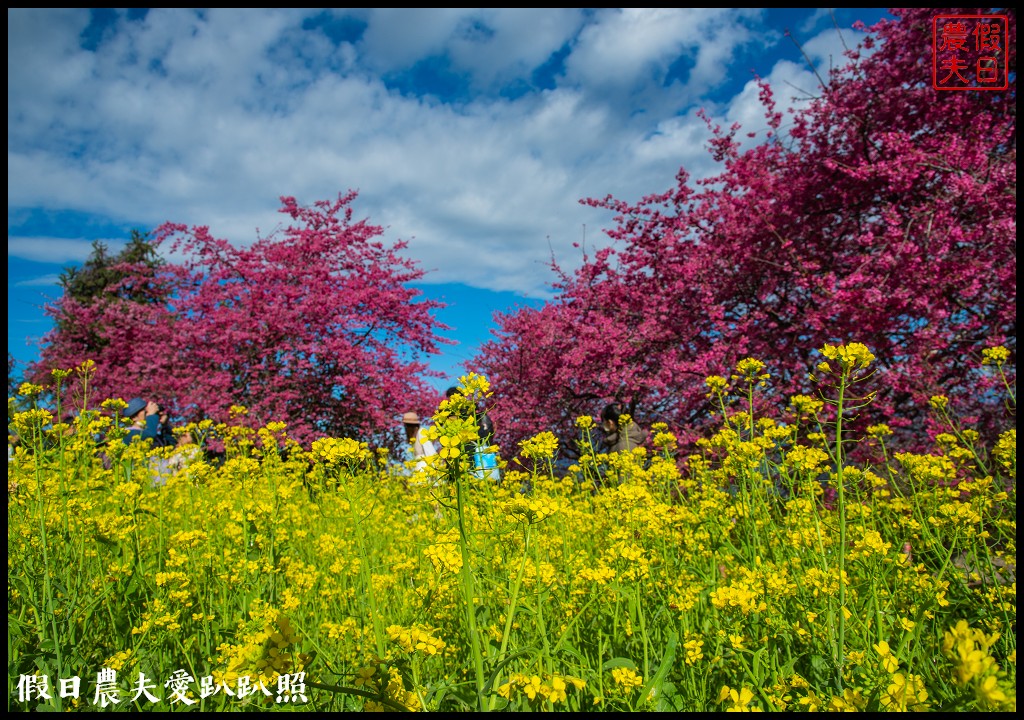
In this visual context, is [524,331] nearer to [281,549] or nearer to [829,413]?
[829,413]

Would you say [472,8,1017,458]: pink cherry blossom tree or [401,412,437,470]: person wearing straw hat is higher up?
[472,8,1017,458]: pink cherry blossom tree

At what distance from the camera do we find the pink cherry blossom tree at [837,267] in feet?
16.2

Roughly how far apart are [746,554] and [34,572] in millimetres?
3108

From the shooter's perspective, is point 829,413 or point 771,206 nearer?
point 829,413

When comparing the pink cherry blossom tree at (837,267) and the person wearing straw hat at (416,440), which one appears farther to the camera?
the person wearing straw hat at (416,440)

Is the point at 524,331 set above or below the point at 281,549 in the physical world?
above

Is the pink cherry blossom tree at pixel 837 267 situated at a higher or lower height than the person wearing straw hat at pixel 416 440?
higher

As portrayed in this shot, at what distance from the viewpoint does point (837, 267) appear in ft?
20.5

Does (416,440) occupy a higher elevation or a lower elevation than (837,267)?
lower

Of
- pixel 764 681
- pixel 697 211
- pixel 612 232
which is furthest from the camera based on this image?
pixel 612 232

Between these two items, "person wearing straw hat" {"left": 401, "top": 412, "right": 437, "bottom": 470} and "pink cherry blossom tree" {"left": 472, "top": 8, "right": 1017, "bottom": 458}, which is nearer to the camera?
"pink cherry blossom tree" {"left": 472, "top": 8, "right": 1017, "bottom": 458}

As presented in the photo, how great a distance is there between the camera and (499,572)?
2799mm

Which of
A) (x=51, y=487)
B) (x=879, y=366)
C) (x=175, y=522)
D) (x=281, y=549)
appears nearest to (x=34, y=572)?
(x=51, y=487)

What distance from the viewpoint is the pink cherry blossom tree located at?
495 cm
